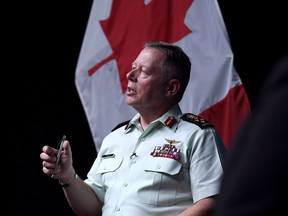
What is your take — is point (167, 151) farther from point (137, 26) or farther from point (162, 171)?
point (137, 26)

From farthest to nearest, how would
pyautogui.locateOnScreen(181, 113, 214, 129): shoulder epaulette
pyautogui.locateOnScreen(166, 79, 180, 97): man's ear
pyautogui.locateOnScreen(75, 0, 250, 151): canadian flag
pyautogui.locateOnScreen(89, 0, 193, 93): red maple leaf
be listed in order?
pyautogui.locateOnScreen(89, 0, 193, 93): red maple leaf < pyautogui.locateOnScreen(75, 0, 250, 151): canadian flag < pyautogui.locateOnScreen(166, 79, 180, 97): man's ear < pyautogui.locateOnScreen(181, 113, 214, 129): shoulder epaulette

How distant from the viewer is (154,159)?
2207 millimetres

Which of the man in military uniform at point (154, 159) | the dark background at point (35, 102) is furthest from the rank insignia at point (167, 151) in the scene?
the dark background at point (35, 102)

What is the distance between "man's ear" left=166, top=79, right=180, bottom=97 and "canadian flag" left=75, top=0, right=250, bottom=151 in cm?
52

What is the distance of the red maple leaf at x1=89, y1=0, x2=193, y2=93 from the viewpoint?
3.11 metres

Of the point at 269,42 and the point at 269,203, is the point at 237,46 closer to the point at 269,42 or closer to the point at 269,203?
the point at 269,42

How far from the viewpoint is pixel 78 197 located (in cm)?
228

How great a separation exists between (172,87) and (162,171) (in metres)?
0.38

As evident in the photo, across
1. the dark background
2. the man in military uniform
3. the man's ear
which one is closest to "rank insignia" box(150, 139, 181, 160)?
the man in military uniform

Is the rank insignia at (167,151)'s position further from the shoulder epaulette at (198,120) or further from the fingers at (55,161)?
the fingers at (55,161)

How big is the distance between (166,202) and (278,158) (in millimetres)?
1591

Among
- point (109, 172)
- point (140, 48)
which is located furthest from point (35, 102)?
point (109, 172)

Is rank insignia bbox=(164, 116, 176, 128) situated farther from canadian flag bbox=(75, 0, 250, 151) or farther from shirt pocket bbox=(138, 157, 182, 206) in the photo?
canadian flag bbox=(75, 0, 250, 151)

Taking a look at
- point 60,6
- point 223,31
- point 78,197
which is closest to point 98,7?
point 60,6
